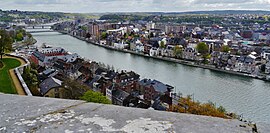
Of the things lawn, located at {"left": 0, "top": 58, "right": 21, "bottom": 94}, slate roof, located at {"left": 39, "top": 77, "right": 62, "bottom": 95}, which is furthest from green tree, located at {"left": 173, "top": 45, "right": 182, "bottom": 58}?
lawn, located at {"left": 0, "top": 58, "right": 21, "bottom": 94}

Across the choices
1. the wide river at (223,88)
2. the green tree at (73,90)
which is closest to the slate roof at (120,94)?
the green tree at (73,90)

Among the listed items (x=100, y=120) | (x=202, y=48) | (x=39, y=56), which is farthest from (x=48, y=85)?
(x=202, y=48)

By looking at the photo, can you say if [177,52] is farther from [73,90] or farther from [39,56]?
[73,90]

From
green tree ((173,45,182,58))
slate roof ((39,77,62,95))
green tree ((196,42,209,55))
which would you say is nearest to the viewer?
slate roof ((39,77,62,95))

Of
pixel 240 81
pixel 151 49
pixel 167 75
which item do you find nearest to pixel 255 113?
pixel 240 81

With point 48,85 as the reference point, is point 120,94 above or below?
below

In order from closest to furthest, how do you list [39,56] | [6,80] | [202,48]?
[6,80] < [39,56] < [202,48]

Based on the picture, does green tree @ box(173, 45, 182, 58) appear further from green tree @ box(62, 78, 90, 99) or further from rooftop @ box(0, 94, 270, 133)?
rooftop @ box(0, 94, 270, 133)

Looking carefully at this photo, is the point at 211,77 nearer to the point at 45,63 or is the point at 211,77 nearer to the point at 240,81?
the point at 240,81
